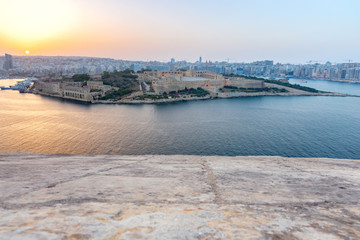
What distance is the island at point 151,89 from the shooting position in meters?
32.9

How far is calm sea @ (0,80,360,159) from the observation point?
13859 mm

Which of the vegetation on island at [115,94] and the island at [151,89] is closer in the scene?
the vegetation on island at [115,94]

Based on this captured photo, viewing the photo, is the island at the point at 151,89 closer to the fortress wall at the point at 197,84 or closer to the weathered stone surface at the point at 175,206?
the fortress wall at the point at 197,84

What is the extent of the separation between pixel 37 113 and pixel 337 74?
11534 cm

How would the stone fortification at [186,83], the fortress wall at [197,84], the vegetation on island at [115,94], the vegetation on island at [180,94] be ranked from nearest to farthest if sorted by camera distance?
the vegetation on island at [115,94] → the vegetation on island at [180,94] → the fortress wall at [197,84] → the stone fortification at [186,83]

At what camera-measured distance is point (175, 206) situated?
217cm

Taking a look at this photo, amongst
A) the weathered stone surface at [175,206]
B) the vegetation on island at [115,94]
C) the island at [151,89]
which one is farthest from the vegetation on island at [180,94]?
the weathered stone surface at [175,206]

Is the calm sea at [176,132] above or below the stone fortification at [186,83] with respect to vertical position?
below

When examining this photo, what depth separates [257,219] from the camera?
1.95m

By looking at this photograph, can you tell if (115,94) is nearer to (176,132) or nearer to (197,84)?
(197,84)

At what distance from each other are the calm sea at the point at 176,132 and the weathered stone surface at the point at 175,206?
33.1 feet

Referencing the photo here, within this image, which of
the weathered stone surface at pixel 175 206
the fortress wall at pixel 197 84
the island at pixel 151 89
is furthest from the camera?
the fortress wall at pixel 197 84

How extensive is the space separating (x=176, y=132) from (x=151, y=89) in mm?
22626

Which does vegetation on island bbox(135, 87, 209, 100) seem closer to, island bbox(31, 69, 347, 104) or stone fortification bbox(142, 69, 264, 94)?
island bbox(31, 69, 347, 104)
